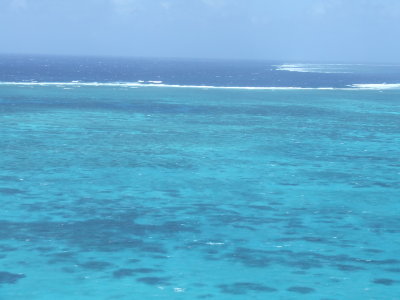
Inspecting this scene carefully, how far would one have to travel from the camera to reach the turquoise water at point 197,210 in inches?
548

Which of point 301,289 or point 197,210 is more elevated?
point 197,210

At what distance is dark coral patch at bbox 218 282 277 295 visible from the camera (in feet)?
43.9

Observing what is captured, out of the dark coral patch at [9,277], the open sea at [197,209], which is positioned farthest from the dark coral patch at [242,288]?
the dark coral patch at [9,277]

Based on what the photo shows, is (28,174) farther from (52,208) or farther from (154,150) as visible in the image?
(154,150)

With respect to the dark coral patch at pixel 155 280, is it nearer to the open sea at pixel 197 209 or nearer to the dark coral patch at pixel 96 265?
the open sea at pixel 197 209

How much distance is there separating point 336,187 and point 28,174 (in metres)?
12.0

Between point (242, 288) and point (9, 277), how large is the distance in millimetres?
5350

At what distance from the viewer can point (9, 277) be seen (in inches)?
544

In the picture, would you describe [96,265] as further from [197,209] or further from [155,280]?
[197,209]

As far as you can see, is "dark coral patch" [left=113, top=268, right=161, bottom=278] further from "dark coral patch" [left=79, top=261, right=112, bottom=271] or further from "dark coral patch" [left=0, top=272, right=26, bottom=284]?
"dark coral patch" [left=0, top=272, right=26, bottom=284]

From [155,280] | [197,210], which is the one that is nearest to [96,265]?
[155,280]

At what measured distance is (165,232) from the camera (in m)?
17.2

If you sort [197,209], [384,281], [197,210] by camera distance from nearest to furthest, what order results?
[384,281]
[197,210]
[197,209]

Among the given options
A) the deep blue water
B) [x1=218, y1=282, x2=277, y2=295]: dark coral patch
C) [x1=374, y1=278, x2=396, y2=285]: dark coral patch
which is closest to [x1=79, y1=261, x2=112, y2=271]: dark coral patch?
[x1=218, y1=282, x2=277, y2=295]: dark coral patch
